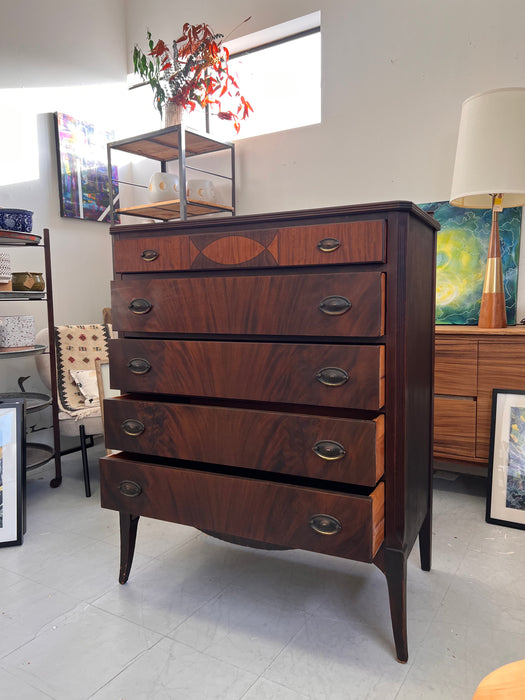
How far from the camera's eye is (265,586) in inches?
64.4

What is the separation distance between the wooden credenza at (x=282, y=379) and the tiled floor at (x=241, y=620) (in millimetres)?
172

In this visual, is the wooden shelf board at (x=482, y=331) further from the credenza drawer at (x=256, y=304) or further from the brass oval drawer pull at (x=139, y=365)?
the brass oval drawer pull at (x=139, y=365)

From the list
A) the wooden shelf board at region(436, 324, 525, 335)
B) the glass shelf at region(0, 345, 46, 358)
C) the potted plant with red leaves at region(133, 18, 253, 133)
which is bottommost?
the glass shelf at region(0, 345, 46, 358)

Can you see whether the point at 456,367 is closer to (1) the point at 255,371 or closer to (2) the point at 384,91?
(1) the point at 255,371

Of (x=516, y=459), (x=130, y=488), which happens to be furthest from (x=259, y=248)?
(x=516, y=459)

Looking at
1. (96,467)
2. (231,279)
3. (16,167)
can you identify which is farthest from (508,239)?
(16,167)

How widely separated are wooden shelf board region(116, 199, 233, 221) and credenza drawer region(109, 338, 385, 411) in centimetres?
167

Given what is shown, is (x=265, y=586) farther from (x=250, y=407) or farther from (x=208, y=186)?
(x=208, y=186)

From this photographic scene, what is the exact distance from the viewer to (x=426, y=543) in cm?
169

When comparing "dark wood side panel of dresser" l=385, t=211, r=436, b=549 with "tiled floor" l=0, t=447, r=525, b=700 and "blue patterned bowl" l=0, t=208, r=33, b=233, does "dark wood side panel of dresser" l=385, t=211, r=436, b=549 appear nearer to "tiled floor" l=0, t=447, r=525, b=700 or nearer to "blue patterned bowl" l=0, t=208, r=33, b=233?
"tiled floor" l=0, t=447, r=525, b=700

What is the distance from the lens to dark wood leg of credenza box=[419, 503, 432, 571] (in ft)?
5.46

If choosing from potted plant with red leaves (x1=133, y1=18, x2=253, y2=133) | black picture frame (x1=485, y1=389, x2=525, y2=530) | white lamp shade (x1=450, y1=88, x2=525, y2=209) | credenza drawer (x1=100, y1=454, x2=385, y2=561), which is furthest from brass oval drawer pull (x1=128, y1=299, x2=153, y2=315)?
potted plant with red leaves (x1=133, y1=18, x2=253, y2=133)

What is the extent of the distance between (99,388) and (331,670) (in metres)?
1.73

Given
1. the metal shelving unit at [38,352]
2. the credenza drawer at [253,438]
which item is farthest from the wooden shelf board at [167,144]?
the credenza drawer at [253,438]
